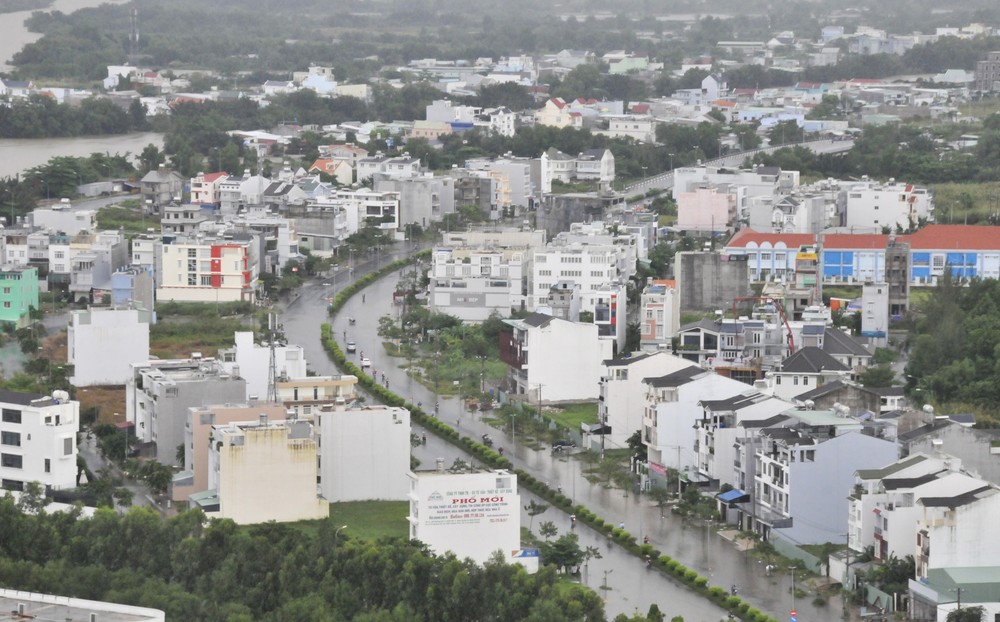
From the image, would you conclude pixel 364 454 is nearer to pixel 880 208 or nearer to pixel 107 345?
pixel 107 345

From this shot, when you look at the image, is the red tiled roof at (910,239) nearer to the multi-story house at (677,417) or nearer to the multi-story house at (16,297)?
the multi-story house at (16,297)

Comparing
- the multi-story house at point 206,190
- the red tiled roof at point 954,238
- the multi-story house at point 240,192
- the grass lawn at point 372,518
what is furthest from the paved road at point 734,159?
the grass lawn at point 372,518

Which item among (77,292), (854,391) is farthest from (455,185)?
(854,391)

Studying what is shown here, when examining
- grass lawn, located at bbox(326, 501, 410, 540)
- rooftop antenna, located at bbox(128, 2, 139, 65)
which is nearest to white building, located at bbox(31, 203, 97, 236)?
grass lawn, located at bbox(326, 501, 410, 540)

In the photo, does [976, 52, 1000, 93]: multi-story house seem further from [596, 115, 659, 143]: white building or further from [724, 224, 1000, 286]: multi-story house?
[724, 224, 1000, 286]: multi-story house

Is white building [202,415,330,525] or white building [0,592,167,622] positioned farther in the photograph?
white building [202,415,330,525]

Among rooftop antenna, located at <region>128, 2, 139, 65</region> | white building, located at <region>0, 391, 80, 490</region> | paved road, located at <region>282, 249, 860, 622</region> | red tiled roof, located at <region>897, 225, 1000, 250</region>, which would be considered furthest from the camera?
rooftop antenna, located at <region>128, 2, 139, 65</region>

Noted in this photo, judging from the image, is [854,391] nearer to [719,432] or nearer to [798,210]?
[719,432]
